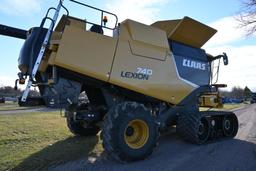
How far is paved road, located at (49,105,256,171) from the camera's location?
6.24 m

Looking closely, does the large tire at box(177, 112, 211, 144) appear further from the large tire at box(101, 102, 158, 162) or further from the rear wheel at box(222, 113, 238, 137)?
the large tire at box(101, 102, 158, 162)

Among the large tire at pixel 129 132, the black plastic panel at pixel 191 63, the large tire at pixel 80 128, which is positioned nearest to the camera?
the large tire at pixel 129 132

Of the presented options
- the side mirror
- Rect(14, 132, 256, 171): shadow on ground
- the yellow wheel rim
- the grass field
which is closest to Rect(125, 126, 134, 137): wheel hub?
the yellow wheel rim

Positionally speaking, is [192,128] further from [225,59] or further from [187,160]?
[225,59]

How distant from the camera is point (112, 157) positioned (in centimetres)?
660

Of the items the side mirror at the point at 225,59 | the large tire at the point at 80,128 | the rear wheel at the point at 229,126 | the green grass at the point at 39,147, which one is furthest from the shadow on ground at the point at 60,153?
the side mirror at the point at 225,59

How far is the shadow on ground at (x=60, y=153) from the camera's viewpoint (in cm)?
634

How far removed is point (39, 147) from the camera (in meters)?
8.05

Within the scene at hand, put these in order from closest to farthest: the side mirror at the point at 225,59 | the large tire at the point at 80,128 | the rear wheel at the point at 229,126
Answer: the large tire at the point at 80,128 < the rear wheel at the point at 229,126 < the side mirror at the point at 225,59

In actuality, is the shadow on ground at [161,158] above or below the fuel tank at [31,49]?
below

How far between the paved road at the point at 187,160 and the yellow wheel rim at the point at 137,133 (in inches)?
16.1

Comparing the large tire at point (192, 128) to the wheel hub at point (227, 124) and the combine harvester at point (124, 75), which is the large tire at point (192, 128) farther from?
the wheel hub at point (227, 124)

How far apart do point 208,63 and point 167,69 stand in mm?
2497

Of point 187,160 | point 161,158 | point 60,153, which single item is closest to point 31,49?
point 60,153
